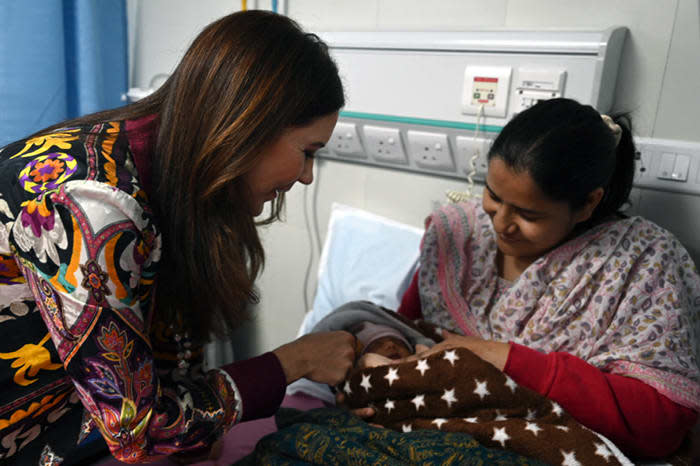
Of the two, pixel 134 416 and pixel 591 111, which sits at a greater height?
pixel 591 111

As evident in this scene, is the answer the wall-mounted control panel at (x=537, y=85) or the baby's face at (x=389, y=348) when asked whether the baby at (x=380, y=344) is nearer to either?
the baby's face at (x=389, y=348)

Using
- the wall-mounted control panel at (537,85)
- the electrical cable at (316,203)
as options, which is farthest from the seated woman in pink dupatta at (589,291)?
the electrical cable at (316,203)

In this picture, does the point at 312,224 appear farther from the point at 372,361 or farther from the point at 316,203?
the point at 372,361

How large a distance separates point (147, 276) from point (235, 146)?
0.84 feet

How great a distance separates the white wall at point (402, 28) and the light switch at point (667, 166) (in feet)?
0.18

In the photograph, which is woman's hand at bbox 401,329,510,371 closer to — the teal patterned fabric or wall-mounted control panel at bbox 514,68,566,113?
the teal patterned fabric

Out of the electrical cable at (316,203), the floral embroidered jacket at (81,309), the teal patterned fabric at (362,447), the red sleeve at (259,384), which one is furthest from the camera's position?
the electrical cable at (316,203)

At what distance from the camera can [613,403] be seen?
115 cm

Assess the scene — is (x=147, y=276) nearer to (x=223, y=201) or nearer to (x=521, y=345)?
(x=223, y=201)

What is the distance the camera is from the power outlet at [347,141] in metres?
1.89

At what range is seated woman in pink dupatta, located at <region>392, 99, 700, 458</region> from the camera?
1164mm

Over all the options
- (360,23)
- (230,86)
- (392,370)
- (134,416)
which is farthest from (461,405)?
(360,23)

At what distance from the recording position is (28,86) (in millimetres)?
1869

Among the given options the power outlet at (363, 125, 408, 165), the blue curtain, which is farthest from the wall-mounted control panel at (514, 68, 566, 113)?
the blue curtain
